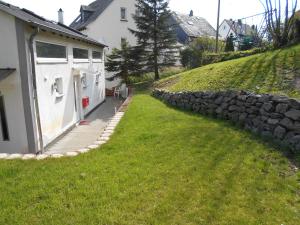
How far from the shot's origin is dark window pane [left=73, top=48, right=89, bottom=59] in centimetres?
1170

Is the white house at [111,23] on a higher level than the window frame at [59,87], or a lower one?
higher

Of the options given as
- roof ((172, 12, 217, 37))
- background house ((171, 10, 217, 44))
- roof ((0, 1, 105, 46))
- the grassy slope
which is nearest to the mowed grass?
the grassy slope

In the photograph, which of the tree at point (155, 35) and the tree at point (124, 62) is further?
the tree at point (124, 62)

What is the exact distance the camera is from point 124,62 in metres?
21.6

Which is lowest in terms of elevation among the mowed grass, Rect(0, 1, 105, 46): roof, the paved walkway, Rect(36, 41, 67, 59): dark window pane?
the paved walkway

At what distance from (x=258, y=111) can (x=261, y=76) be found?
2.40 m

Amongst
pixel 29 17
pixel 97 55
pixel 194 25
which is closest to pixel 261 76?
pixel 29 17

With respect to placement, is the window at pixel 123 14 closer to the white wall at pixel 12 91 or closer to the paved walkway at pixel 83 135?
the paved walkway at pixel 83 135

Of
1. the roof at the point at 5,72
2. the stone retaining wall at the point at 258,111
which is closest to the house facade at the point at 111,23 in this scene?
the stone retaining wall at the point at 258,111

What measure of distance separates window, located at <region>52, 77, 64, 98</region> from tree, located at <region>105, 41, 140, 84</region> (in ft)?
39.5

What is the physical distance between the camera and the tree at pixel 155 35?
19.9 meters

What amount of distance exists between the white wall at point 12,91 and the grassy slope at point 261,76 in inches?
241

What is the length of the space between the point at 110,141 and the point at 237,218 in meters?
3.67

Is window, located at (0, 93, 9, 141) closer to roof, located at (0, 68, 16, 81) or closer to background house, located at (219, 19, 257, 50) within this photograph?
roof, located at (0, 68, 16, 81)
